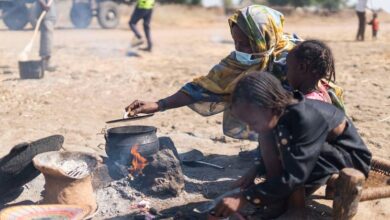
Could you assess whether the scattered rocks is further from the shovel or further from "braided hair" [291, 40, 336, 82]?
"braided hair" [291, 40, 336, 82]

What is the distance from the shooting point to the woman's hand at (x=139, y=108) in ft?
12.8

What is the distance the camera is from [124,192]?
151 inches

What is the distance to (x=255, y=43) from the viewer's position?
3957 millimetres

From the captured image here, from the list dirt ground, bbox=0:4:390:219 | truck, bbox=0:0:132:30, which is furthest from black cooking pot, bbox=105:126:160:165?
truck, bbox=0:0:132:30

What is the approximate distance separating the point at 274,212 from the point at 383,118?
3.24 m

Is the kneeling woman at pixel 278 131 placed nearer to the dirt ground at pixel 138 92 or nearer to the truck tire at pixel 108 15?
the dirt ground at pixel 138 92

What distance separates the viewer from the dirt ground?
211 inches

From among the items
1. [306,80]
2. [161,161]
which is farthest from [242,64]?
[161,161]

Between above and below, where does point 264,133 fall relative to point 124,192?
above

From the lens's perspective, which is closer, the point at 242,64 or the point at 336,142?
the point at 336,142

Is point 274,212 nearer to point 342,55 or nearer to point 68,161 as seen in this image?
point 68,161

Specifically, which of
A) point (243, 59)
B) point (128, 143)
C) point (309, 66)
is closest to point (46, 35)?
point (128, 143)

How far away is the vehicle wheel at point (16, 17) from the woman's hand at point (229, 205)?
15.3 m

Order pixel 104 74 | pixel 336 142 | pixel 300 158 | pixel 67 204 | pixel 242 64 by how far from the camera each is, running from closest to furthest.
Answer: pixel 300 158 < pixel 336 142 < pixel 67 204 < pixel 242 64 < pixel 104 74
